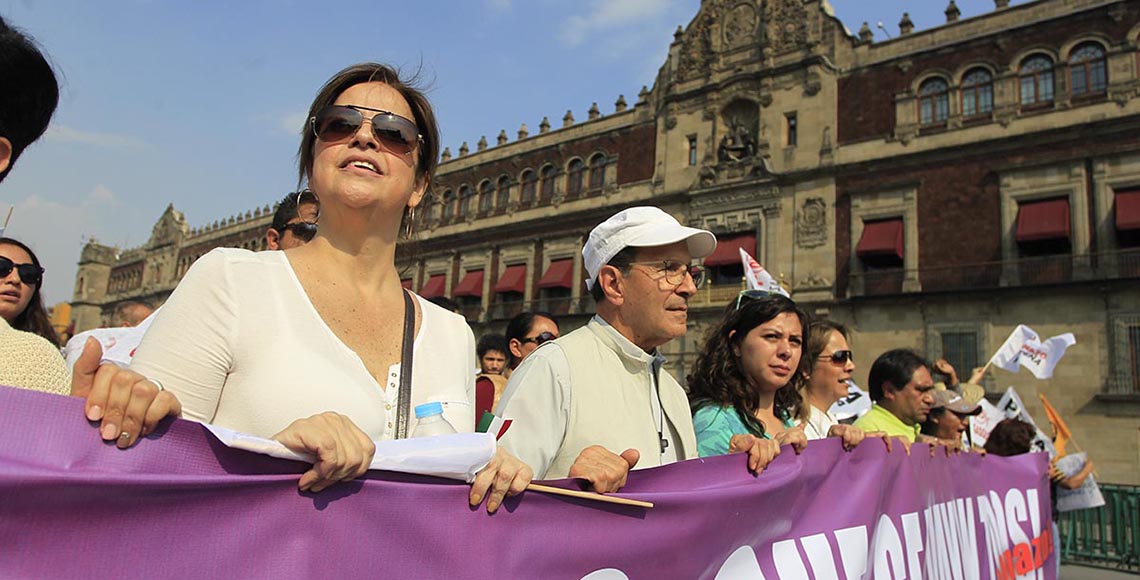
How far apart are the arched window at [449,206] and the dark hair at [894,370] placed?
94.1 ft

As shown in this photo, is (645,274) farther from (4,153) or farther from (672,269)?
(4,153)

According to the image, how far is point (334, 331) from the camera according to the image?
1.54m

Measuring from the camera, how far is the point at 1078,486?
5.77 meters

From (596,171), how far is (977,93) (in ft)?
42.1

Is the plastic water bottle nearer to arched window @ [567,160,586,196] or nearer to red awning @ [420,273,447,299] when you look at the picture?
arched window @ [567,160,586,196]

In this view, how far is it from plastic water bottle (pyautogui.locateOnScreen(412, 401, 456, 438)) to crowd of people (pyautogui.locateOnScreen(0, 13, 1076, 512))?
3cm

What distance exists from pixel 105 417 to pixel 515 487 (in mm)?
742

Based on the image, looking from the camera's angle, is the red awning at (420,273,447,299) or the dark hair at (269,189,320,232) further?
the red awning at (420,273,447,299)

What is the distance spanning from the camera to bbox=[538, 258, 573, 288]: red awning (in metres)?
26.4

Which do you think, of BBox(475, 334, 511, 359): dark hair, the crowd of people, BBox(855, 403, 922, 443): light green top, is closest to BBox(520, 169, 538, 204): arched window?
BBox(475, 334, 511, 359): dark hair

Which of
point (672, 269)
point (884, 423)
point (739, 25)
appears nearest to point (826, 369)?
point (884, 423)

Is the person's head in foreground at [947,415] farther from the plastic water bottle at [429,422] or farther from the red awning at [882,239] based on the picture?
the red awning at [882,239]

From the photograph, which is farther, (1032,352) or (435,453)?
(1032,352)

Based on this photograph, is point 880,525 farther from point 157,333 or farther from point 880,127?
point 880,127
